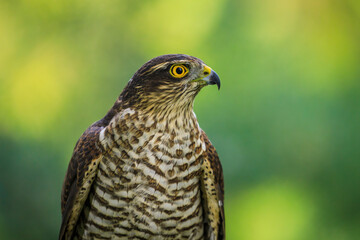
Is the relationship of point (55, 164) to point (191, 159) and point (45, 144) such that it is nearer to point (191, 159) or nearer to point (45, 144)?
point (45, 144)

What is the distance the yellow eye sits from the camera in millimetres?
2258

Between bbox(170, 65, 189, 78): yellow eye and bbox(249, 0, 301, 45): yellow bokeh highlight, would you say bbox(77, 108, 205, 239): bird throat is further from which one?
bbox(249, 0, 301, 45): yellow bokeh highlight

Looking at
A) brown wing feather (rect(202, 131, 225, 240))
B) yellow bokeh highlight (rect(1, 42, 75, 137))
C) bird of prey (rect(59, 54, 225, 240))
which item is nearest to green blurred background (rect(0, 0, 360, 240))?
yellow bokeh highlight (rect(1, 42, 75, 137))

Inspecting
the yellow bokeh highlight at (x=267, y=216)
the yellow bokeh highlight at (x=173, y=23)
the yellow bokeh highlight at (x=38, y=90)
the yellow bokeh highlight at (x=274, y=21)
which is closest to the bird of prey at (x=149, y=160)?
the yellow bokeh highlight at (x=267, y=216)

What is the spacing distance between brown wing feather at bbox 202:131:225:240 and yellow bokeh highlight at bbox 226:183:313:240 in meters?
2.04

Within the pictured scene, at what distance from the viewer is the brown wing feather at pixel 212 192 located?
95.7 inches

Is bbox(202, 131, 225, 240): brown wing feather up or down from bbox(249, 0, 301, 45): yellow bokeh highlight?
down

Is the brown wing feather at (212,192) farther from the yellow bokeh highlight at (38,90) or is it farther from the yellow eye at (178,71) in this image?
the yellow bokeh highlight at (38,90)

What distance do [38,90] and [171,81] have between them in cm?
285

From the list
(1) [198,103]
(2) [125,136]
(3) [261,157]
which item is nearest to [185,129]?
(2) [125,136]

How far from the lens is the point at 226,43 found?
4.80 meters

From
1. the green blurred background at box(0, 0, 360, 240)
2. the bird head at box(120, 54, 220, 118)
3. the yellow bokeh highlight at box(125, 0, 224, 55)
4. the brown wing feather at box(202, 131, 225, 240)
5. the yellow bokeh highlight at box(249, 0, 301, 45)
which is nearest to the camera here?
the bird head at box(120, 54, 220, 118)

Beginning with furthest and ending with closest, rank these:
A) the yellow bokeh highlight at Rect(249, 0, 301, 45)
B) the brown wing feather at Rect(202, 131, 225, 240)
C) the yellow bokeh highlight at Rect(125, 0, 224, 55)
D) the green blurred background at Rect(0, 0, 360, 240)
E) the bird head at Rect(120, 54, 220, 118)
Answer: the yellow bokeh highlight at Rect(249, 0, 301, 45) < the yellow bokeh highlight at Rect(125, 0, 224, 55) < the green blurred background at Rect(0, 0, 360, 240) < the brown wing feather at Rect(202, 131, 225, 240) < the bird head at Rect(120, 54, 220, 118)

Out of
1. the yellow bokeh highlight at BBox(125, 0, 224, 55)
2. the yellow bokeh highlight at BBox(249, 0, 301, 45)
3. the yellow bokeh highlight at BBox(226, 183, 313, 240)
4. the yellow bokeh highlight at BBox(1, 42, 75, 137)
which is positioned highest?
the yellow bokeh highlight at BBox(249, 0, 301, 45)
